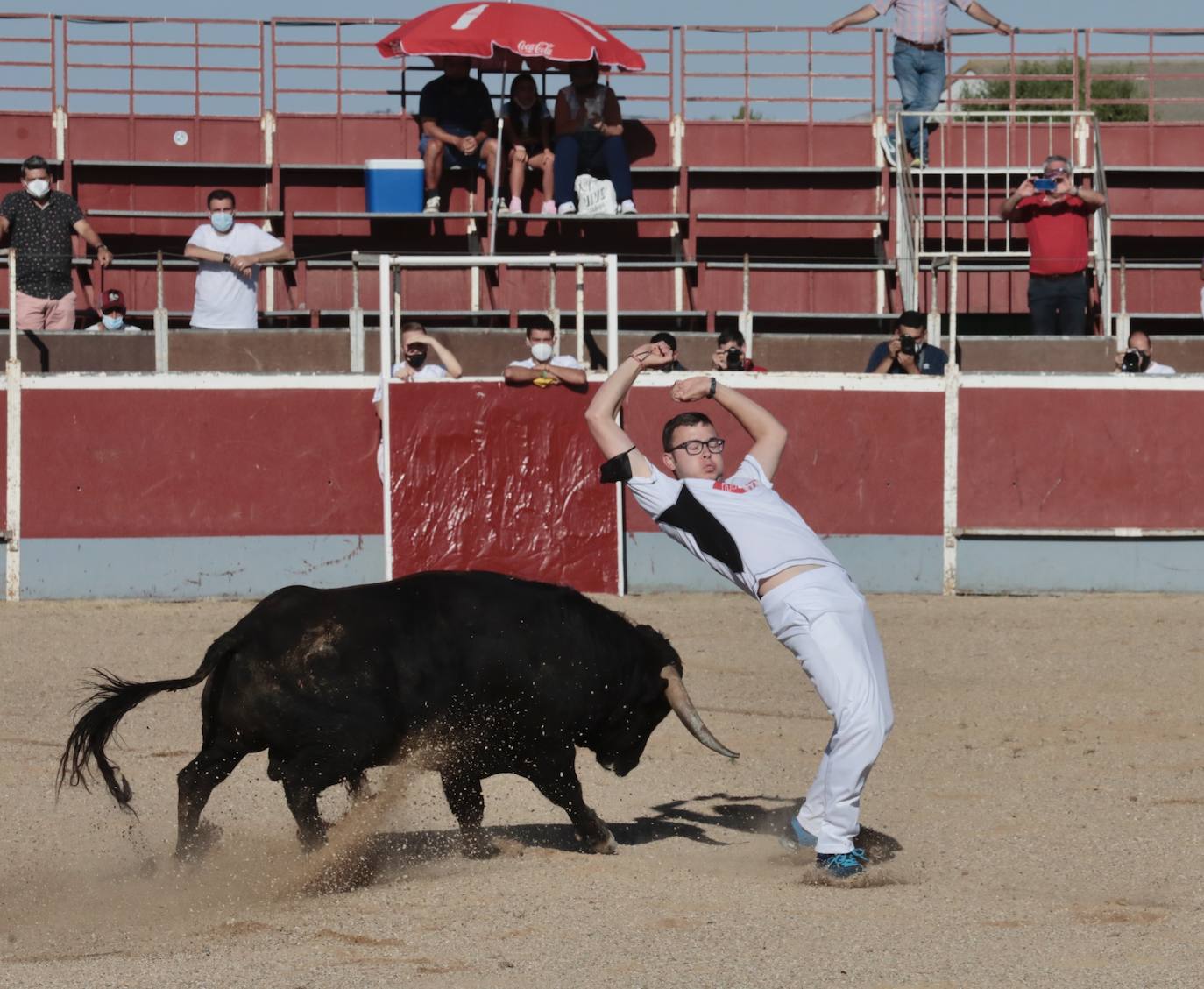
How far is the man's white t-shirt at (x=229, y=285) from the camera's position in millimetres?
12555

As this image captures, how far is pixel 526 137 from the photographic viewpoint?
14.8m

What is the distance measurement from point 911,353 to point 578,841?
6720mm

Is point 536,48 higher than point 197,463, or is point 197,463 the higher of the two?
point 536,48

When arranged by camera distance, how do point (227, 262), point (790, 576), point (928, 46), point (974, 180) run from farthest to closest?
point (974, 180)
point (928, 46)
point (227, 262)
point (790, 576)

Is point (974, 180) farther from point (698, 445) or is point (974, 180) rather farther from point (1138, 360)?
point (698, 445)

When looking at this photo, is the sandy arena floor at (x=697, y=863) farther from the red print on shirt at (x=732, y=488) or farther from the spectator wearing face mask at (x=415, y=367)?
the spectator wearing face mask at (x=415, y=367)

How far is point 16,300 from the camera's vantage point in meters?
12.4

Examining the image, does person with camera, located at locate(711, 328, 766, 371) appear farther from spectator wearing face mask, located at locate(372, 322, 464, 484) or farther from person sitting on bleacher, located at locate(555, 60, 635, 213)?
person sitting on bleacher, located at locate(555, 60, 635, 213)

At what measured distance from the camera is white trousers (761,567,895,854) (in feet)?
17.1

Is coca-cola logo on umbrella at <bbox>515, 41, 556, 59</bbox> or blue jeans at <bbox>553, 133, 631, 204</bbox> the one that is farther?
blue jeans at <bbox>553, 133, 631, 204</bbox>

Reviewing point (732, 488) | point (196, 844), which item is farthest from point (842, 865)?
point (196, 844)

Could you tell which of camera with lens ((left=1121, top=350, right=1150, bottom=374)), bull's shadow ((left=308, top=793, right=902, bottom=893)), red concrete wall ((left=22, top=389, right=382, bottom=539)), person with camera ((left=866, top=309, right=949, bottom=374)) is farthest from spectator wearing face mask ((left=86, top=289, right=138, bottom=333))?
bull's shadow ((left=308, top=793, right=902, bottom=893))

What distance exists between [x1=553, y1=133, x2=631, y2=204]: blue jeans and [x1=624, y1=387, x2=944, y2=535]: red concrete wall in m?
3.57

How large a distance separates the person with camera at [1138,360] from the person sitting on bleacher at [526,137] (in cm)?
460
